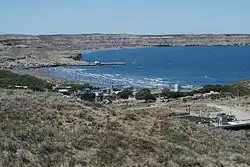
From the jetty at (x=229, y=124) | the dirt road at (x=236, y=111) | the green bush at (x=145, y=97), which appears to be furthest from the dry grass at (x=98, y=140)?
the green bush at (x=145, y=97)

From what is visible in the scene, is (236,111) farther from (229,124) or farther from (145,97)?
(145,97)

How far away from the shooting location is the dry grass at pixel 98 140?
46.5ft

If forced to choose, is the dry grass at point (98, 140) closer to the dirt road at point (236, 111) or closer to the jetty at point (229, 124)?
the jetty at point (229, 124)

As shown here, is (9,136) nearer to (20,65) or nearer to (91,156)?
(91,156)

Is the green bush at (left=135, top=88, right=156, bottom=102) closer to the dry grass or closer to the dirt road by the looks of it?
the dirt road

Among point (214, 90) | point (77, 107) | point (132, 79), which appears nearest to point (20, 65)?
point (132, 79)

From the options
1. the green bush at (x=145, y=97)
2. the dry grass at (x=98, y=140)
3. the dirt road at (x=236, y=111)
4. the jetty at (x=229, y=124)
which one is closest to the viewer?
the dry grass at (x=98, y=140)

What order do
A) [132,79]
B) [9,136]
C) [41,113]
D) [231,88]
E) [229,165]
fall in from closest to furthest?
[9,136] → [229,165] → [41,113] → [231,88] → [132,79]

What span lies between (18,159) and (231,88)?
2071 inches

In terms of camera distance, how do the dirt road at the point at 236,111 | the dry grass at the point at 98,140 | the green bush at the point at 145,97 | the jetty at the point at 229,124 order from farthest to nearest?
Answer: the green bush at the point at 145,97 → the dirt road at the point at 236,111 → the jetty at the point at 229,124 → the dry grass at the point at 98,140

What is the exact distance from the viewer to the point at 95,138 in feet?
56.1

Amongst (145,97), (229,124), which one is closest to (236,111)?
(229,124)

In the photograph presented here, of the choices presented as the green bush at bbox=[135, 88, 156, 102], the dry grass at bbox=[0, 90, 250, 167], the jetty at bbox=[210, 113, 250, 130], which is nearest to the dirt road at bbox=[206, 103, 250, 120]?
the jetty at bbox=[210, 113, 250, 130]

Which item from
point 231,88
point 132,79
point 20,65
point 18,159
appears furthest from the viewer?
point 20,65
